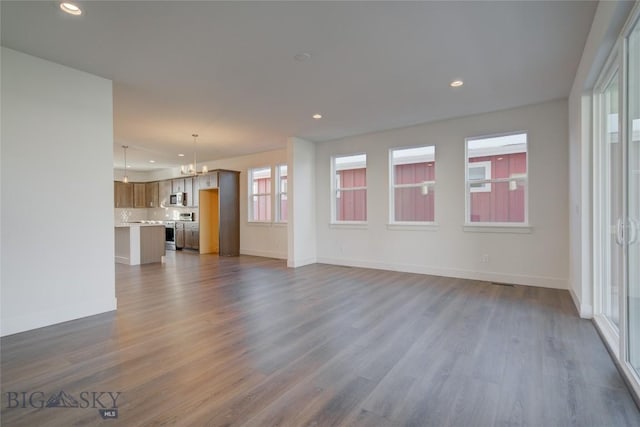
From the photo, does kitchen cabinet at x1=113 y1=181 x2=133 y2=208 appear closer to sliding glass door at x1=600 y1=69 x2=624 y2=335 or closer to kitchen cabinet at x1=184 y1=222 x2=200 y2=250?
kitchen cabinet at x1=184 y1=222 x2=200 y2=250

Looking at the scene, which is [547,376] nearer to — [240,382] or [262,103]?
[240,382]

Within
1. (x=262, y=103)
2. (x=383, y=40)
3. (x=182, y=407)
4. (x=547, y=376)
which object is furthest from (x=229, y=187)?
(x=547, y=376)

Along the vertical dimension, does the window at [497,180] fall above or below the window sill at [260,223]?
above

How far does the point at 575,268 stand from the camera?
12.3 ft

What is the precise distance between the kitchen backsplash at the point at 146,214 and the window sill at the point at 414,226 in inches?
280

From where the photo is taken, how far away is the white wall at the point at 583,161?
2.52 metres

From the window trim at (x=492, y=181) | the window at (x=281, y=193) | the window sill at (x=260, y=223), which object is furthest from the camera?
the window sill at (x=260, y=223)

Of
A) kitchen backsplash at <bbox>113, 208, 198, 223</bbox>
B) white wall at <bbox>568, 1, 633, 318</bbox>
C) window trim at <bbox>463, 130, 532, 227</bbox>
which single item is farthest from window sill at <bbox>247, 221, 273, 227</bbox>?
white wall at <bbox>568, 1, 633, 318</bbox>

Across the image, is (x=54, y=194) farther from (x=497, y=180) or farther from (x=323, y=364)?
(x=497, y=180)

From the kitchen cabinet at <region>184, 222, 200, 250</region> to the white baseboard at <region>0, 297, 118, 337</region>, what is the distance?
557 cm

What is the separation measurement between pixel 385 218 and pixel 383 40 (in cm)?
368

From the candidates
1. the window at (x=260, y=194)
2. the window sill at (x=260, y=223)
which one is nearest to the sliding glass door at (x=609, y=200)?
the window sill at (x=260, y=223)

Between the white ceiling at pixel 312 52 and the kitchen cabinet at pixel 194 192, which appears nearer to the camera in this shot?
the white ceiling at pixel 312 52

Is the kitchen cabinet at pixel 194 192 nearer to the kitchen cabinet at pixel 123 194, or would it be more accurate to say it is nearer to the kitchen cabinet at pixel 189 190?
the kitchen cabinet at pixel 189 190
